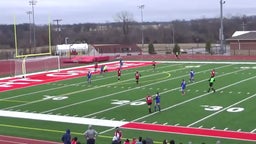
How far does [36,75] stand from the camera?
3934 cm

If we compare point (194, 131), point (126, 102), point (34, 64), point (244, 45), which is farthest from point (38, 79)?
point (244, 45)

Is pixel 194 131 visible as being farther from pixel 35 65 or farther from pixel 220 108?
pixel 35 65

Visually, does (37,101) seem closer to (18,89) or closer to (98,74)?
(18,89)

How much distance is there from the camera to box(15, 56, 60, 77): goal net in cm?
3897

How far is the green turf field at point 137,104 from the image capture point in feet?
59.3

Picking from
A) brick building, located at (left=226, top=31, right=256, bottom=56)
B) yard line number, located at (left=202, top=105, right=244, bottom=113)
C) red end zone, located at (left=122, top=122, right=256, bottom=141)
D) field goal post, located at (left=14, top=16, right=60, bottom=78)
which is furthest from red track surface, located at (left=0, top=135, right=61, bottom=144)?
brick building, located at (left=226, top=31, right=256, bottom=56)

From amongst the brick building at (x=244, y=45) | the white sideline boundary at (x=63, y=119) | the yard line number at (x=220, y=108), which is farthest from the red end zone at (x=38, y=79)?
the brick building at (x=244, y=45)

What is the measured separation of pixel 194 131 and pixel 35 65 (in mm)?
27479

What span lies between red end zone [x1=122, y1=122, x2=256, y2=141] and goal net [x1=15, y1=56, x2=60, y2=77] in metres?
21.6

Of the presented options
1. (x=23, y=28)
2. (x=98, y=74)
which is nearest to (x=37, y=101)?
(x=98, y=74)

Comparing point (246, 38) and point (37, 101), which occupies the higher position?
point (246, 38)

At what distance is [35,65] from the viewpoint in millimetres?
42594

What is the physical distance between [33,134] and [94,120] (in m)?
3.14

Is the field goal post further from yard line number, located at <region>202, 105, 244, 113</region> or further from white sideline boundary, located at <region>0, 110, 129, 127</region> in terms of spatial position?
yard line number, located at <region>202, 105, 244, 113</region>
